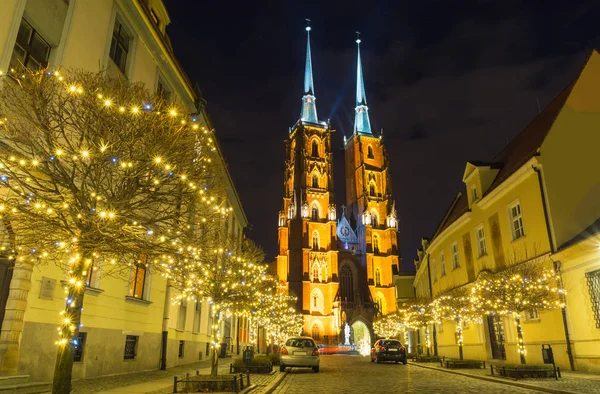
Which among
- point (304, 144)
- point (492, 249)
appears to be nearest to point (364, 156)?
point (304, 144)

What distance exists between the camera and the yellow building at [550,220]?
16125 mm

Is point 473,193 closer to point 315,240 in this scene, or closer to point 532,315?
point 532,315

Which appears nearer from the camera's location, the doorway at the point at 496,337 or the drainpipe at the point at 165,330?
the drainpipe at the point at 165,330

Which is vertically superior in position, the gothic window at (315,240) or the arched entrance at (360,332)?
the gothic window at (315,240)

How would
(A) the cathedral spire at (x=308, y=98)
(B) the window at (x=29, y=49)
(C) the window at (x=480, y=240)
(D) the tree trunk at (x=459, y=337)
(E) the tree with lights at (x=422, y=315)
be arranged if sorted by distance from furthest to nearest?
1. (A) the cathedral spire at (x=308, y=98)
2. (E) the tree with lights at (x=422, y=315)
3. (D) the tree trunk at (x=459, y=337)
4. (C) the window at (x=480, y=240)
5. (B) the window at (x=29, y=49)

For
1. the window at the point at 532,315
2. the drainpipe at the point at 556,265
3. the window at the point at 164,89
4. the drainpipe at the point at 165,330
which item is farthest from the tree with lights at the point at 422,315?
the window at the point at 164,89

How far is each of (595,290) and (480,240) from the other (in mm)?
9486

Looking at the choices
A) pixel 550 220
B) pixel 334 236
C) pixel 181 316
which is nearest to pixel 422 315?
pixel 550 220

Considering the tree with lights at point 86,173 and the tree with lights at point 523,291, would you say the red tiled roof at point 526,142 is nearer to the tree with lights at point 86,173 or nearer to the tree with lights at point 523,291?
the tree with lights at point 523,291

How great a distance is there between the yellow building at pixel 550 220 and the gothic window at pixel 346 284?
Result: 180ft

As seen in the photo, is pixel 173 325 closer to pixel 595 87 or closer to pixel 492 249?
pixel 492 249

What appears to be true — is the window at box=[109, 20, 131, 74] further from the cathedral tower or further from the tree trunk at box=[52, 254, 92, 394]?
the cathedral tower

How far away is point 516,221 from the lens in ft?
68.9

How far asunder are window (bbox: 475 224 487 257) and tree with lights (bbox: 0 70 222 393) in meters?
20.0
